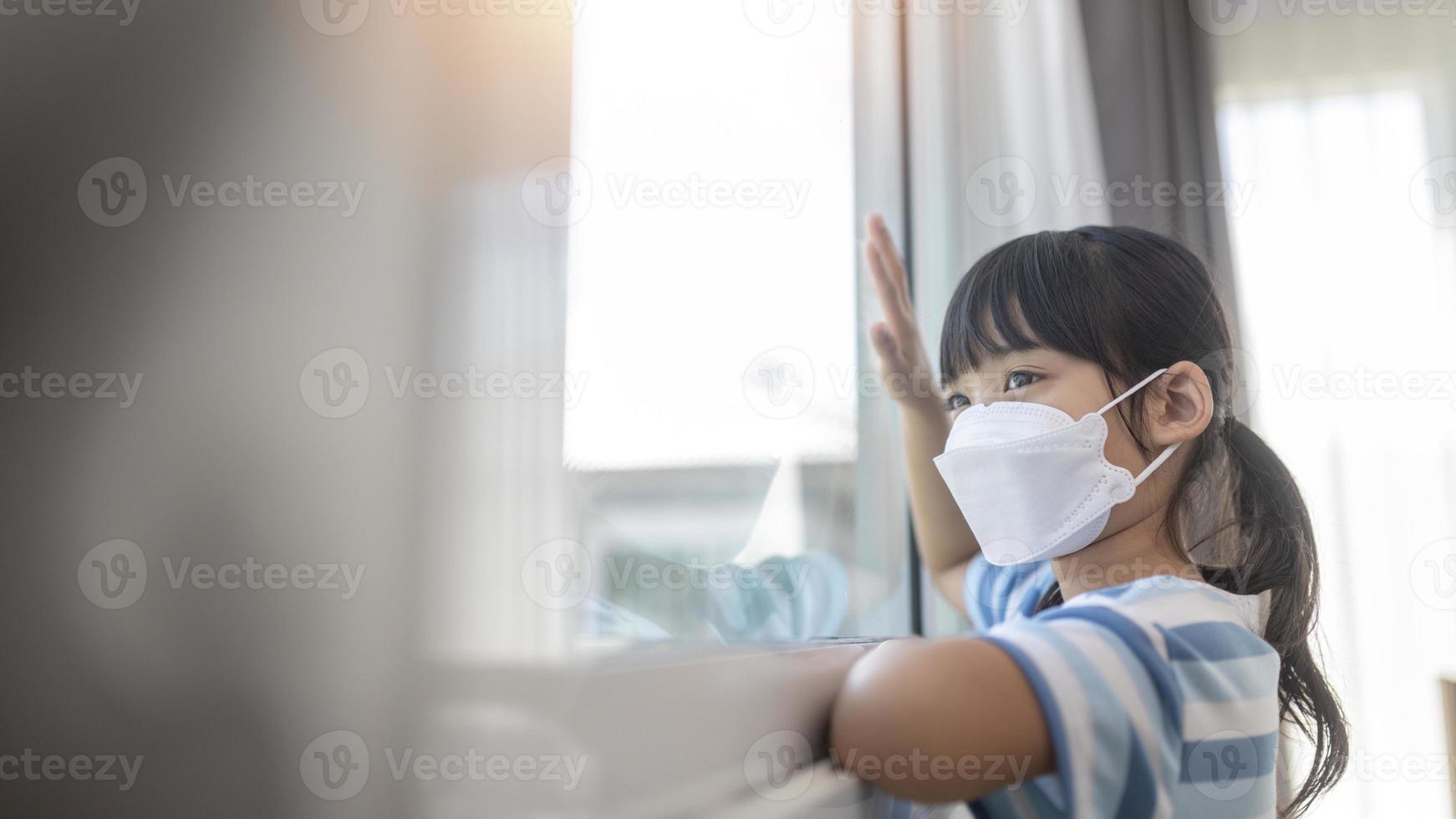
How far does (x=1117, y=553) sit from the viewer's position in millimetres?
770

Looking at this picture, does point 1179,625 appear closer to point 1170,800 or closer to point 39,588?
point 1170,800

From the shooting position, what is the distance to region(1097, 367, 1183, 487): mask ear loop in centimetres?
75

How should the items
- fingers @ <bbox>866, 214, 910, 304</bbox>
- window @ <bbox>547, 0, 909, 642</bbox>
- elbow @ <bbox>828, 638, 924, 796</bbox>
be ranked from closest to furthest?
elbow @ <bbox>828, 638, 924, 796</bbox> → window @ <bbox>547, 0, 909, 642</bbox> → fingers @ <bbox>866, 214, 910, 304</bbox>

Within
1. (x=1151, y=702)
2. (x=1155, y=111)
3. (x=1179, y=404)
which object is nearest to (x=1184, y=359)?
(x=1179, y=404)

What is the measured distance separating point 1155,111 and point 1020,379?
120 centimetres

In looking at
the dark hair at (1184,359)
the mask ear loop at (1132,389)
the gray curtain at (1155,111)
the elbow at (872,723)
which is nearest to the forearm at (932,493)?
the dark hair at (1184,359)

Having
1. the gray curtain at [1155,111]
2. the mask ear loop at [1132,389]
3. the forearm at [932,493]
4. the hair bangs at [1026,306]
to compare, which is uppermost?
the gray curtain at [1155,111]

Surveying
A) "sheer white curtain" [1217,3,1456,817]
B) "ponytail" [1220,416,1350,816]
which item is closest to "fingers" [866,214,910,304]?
"ponytail" [1220,416,1350,816]

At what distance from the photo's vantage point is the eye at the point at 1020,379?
2.49ft

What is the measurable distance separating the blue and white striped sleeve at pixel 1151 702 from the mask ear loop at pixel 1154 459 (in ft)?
0.36

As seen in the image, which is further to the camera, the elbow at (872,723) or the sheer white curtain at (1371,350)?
the sheer white curtain at (1371,350)

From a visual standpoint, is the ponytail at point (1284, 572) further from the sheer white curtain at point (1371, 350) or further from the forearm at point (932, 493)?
the sheer white curtain at point (1371, 350)

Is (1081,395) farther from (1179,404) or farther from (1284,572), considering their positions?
(1284,572)

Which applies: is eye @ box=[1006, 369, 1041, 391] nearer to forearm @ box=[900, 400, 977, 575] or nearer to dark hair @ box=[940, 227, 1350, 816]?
dark hair @ box=[940, 227, 1350, 816]
